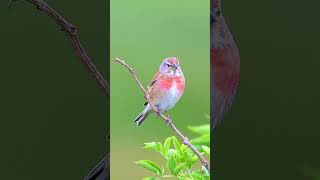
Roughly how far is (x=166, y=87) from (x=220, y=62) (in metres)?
0.37

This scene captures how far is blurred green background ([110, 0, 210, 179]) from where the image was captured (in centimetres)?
237

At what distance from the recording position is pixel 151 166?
239 cm

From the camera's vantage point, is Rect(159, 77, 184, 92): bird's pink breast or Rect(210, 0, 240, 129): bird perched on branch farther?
Answer: Rect(210, 0, 240, 129): bird perched on branch

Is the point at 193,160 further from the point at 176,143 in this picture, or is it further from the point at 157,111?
the point at 157,111

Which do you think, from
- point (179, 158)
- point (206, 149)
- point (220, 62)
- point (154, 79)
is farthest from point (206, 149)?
point (220, 62)

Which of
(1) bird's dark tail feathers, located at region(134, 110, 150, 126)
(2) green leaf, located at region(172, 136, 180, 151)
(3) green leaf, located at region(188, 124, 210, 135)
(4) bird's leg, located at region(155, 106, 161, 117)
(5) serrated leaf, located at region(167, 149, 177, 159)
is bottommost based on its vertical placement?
(5) serrated leaf, located at region(167, 149, 177, 159)

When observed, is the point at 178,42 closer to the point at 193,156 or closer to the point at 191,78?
the point at 191,78

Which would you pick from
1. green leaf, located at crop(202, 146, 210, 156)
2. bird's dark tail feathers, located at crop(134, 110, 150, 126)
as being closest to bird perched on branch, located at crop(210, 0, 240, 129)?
green leaf, located at crop(202, 146, 210, 156)

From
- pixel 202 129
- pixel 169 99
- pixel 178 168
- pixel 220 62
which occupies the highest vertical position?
pixel 220 62
